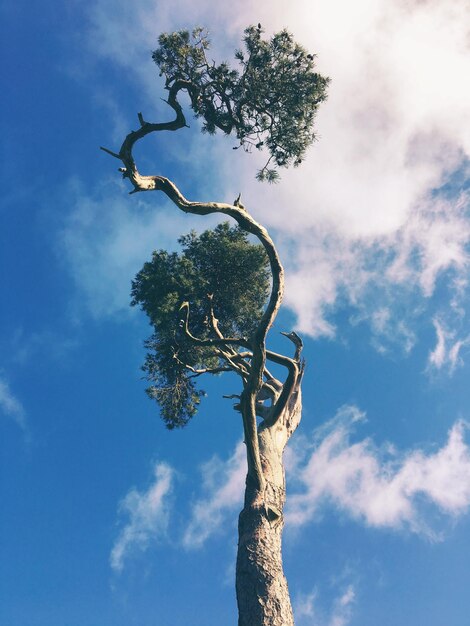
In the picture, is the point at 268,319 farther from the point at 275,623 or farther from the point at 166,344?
the point at 166,344

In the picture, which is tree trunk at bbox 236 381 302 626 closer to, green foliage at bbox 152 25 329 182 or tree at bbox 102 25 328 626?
tree at bbox 102 25 328 626

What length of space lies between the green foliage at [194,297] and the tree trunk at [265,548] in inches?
219

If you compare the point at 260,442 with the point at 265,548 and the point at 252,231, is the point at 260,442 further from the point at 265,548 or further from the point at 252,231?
the point at 252,231

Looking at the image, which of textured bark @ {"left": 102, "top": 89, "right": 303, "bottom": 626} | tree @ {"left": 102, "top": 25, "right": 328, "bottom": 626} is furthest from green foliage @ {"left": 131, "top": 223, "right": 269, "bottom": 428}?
textured bark @ {"left": 102, "top": 89, "right": 303, "bottom": 626}

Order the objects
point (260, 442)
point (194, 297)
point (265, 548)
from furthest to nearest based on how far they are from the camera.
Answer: point (194, 297) < point (260, 442) < point (265, 548)

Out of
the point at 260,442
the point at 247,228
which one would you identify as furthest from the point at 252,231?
the point at 260,442

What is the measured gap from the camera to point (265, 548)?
10086 millimetres

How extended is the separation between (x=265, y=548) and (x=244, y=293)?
9586 mm

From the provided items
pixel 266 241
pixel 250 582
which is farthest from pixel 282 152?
pixel 250 582

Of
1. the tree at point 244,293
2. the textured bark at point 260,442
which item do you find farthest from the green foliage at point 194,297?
the textured bark at point 260,442

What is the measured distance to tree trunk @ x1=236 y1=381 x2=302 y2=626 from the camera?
9.12 m

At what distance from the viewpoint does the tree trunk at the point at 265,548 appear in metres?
9.12

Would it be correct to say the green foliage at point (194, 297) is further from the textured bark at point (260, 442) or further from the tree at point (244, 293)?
the textured bark at point (260, 442)

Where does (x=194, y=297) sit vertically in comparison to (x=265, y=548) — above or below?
above
